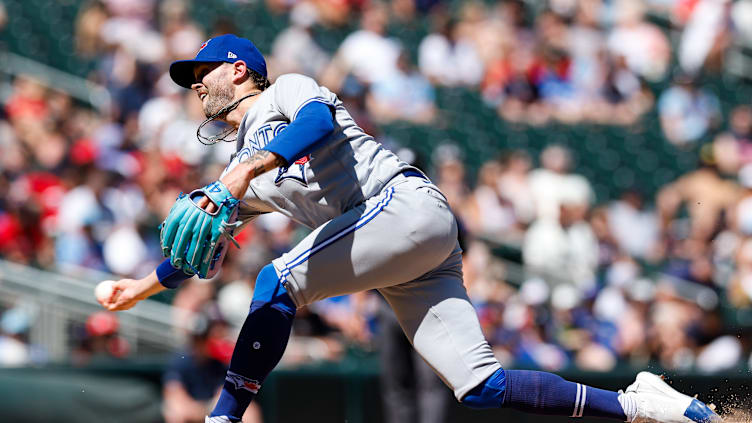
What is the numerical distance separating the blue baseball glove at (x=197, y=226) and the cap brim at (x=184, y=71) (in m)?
0.75

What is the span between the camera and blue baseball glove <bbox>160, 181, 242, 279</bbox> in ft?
12.7

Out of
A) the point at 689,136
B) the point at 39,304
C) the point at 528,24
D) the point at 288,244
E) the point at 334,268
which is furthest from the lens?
the point at 528,24

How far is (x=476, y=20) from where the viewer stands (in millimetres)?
13469

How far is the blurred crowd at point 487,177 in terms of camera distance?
28.4ft

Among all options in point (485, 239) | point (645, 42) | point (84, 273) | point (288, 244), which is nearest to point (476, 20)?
point (645, 42)

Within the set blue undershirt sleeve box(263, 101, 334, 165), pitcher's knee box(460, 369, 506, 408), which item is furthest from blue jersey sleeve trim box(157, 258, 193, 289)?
pitcher's knee box(460, 369, 506, 408)

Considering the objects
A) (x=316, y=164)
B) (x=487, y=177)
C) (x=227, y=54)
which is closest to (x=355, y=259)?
(x=316, y=164)

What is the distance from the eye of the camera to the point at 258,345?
4176 millimetres

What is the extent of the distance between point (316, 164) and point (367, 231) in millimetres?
326

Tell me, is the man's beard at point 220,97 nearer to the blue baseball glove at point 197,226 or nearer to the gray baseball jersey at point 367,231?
the gray baseball jersey at point 367,231

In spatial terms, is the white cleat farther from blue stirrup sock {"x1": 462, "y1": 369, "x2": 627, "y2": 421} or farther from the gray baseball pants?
the gray baseball pants

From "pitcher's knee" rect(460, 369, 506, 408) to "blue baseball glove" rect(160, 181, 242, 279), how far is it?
45.0 inches

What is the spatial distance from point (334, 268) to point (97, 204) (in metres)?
5.74

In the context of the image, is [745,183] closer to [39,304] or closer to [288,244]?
[288,244]
